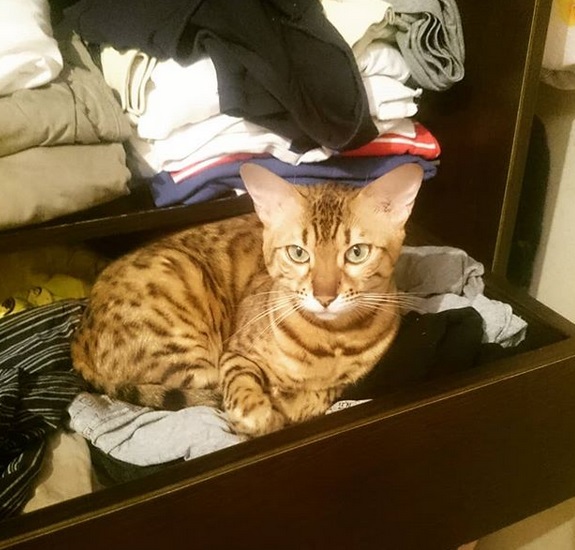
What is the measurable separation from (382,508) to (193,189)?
499 millimetres

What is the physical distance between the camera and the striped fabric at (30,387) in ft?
2.58

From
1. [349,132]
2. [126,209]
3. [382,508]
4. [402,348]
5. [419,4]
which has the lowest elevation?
[382,508]

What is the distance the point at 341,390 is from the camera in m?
1.00

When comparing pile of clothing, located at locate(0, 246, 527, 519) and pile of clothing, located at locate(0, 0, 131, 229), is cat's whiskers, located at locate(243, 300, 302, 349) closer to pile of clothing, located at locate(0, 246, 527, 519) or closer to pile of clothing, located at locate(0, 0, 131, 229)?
pile of clothing, located at locate(0, 246, 527, 519)

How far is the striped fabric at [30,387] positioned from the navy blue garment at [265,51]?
39 centimetres

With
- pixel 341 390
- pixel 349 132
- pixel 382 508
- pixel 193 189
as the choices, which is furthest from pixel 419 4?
pixel 382 508

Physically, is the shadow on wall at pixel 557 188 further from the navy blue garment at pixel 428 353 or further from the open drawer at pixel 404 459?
the navy blue garment at pixel 428 353

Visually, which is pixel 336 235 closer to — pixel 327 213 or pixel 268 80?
pixel 327 213

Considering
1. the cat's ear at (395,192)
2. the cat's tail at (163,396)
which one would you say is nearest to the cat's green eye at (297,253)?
the cat's ear at (395,192)

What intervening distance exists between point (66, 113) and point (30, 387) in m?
0.35

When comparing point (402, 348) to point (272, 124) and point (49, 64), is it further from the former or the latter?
point (49, 64)

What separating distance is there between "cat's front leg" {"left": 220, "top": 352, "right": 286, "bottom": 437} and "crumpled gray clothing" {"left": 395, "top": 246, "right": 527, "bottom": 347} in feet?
0.87

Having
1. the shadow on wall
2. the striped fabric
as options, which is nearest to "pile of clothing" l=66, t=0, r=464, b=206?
the striped fabric

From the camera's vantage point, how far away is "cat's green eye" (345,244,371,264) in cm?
96
